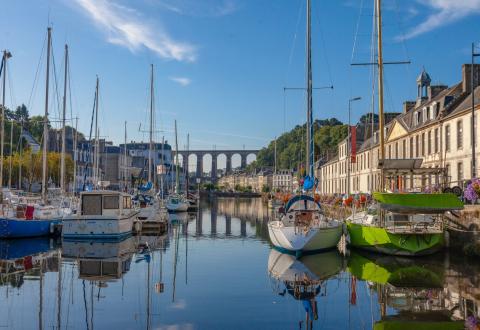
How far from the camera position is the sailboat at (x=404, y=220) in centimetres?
2236

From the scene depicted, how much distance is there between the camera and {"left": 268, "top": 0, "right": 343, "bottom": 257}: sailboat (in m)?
22.7

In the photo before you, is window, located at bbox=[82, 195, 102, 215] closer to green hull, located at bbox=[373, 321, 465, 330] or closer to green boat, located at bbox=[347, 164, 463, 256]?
green boat, located at bbox=[347, 164, 463, 256]

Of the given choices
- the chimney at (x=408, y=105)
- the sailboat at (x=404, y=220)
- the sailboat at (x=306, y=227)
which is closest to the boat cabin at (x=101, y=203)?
the sailboat at (x=306, y=227)

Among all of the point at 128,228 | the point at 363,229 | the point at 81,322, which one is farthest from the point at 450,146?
the point at 81,322

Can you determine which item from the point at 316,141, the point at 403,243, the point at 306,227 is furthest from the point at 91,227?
the point at 316,141

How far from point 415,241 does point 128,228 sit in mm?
17210

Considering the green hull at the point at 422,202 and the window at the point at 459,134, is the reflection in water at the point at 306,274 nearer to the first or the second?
the green hull at the point at 422,202

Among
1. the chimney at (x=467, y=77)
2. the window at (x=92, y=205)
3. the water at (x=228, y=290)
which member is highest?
the chimney at (x=467, y=77)

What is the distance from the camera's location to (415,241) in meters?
22.7

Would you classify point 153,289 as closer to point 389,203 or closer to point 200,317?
point 200,317

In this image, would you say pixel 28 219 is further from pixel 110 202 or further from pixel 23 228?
pixel 110 202

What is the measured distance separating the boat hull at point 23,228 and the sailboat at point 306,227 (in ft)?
47.9

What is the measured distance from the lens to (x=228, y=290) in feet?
52.0

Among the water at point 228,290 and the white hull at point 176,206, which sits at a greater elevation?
the white hull at point 176,206
